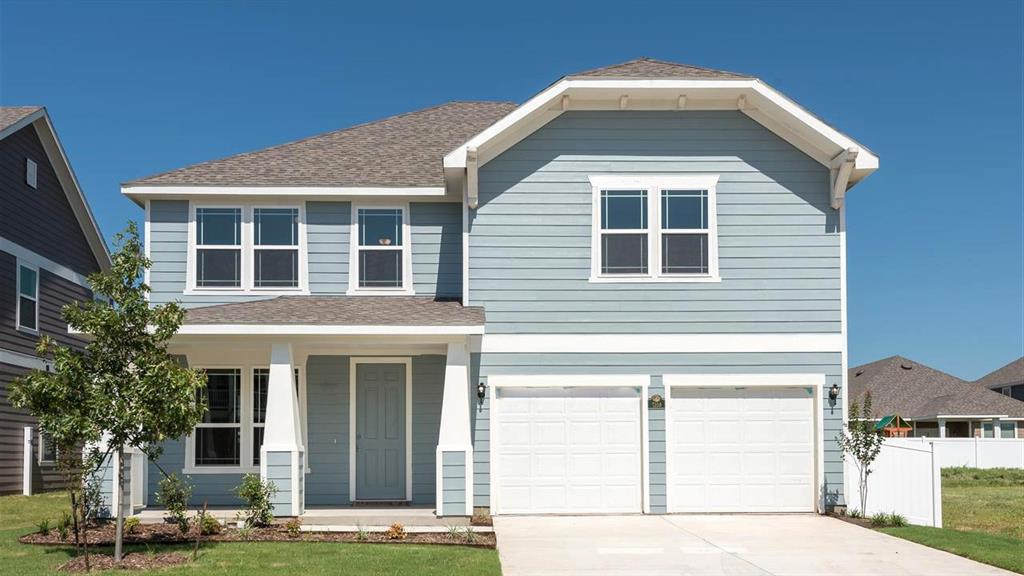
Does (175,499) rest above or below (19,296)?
below

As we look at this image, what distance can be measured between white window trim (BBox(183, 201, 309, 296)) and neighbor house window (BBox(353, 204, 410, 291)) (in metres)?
0.86

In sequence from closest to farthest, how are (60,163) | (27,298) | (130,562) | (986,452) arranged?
(130,562), (27,298), (60,163), (986,452)

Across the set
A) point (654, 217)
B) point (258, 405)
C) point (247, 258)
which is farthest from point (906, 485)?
point (247, 258)

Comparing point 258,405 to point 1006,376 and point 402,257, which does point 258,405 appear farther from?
point 1006,376

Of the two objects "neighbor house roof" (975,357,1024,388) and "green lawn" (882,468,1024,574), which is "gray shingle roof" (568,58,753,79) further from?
"neighbor house roof" (975,357,1024,388)

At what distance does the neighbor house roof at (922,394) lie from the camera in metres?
44.2

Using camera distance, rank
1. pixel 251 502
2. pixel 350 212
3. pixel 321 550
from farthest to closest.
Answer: pixel 350 212, pixel 251 502, pixel 321 550

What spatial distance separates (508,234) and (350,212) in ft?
9.57

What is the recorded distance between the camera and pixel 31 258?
Result: 22.9m

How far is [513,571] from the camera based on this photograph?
434 inches

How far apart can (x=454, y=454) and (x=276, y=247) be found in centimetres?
490

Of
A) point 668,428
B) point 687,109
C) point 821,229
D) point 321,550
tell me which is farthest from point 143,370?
point 821,229

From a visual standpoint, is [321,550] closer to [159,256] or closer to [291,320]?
[291,320]

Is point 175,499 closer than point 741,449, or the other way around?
point 175,499
